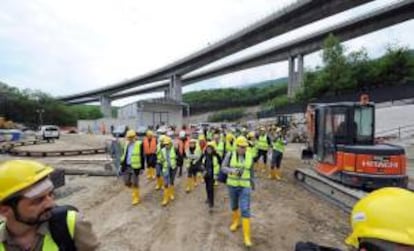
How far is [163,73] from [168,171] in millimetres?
72148

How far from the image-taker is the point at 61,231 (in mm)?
2268

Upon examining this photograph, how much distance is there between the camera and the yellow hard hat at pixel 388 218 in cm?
181

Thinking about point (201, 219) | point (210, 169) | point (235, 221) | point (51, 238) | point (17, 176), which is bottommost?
point (201, 219)

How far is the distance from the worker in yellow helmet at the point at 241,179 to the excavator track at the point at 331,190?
12.2 feet

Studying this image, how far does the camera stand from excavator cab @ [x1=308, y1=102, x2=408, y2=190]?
1203 centimetres

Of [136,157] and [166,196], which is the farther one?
[166,196]

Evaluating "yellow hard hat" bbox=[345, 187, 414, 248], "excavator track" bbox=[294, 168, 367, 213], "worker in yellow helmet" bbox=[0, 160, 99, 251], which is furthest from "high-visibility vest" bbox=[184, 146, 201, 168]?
"yellow hard hat" bbox=[345, 187, 414, 248]

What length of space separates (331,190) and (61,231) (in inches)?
457

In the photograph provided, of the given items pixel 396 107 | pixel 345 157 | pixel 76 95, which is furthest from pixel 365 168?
pixel 76 95

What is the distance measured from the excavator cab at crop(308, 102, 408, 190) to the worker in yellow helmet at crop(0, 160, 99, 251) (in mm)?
11084

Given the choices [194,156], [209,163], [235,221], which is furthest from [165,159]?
[235,221]

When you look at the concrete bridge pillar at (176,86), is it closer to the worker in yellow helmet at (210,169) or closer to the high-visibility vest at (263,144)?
the high-visibility vest at (263,144)

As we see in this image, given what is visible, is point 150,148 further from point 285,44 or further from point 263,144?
point 285,44

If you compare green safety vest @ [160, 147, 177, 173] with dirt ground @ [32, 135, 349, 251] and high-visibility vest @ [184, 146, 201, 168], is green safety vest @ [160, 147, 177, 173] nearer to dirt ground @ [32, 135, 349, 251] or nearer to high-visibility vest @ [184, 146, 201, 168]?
dirt ground @ [32, 135, 349, 251]
